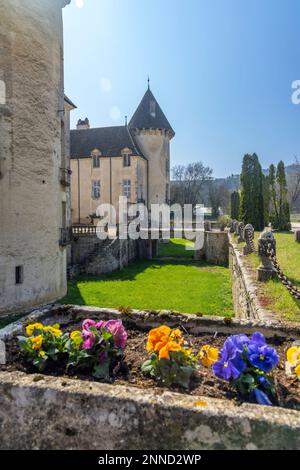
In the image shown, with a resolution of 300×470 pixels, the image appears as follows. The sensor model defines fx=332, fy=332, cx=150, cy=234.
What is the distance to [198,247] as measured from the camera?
2695 centimetres

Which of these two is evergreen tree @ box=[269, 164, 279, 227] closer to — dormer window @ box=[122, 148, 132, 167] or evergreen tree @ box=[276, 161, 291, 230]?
evergreen tree @ box=[276, 161, 291, 230]

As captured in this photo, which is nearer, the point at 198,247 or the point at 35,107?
the point at 35,107

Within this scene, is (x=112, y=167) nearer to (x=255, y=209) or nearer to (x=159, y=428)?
(x=255, y=209)

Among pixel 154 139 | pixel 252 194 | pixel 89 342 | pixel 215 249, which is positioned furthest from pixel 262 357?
pixel 154 139

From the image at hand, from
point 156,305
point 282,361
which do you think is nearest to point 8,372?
point 282,361

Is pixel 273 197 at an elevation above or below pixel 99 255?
above

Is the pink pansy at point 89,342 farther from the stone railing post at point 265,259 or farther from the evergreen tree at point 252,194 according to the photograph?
the evergreen tree at point 252,194

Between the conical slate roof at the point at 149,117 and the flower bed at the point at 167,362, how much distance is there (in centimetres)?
3323

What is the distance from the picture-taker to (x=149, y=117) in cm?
3481

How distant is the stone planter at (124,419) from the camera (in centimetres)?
219

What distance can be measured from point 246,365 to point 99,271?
19.4 m

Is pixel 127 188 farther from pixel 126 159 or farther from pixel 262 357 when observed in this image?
pixel 262 357

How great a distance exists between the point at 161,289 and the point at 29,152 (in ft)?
28.6

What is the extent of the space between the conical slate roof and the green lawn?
1705 centimetres
